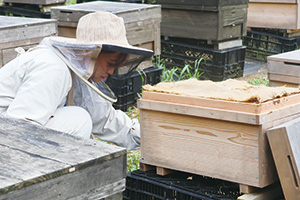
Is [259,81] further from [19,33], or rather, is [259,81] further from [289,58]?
[19,33]

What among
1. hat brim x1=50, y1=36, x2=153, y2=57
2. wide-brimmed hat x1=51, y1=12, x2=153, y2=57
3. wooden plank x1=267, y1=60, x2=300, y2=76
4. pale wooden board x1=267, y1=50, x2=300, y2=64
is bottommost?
wooden plank x1=267, y1=60, x2=300, y2=76

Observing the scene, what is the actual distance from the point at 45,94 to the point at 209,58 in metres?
3.60

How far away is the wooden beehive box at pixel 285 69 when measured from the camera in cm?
417

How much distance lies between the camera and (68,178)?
1.65 metres

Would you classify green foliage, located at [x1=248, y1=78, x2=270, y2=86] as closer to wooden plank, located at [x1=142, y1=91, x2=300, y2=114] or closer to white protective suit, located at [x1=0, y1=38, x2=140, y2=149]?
white protective suit, located at [x1=0, y1=38, x2=140, y2=149]

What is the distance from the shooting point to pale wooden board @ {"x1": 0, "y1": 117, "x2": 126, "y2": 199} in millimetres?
1546

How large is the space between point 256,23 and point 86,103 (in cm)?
434

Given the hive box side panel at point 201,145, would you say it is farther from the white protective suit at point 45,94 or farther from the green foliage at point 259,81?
the green foliage at point 259,81

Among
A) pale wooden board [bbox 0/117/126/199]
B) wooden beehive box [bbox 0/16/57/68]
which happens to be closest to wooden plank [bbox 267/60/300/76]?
wooden beehive box [bbox 0/16/57/68]

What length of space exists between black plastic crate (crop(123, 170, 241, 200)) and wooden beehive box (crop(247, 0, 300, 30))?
13.9ft

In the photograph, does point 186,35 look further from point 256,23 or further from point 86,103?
point 86,103

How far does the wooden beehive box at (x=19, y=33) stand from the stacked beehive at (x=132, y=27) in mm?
461

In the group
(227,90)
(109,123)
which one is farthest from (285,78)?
(227,90)

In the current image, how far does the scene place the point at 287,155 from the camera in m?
2.20
